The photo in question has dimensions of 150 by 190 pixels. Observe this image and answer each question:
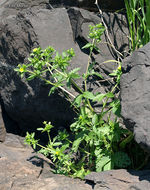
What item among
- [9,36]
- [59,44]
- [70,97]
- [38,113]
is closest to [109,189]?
[70,97]

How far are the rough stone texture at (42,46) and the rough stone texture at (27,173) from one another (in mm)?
468

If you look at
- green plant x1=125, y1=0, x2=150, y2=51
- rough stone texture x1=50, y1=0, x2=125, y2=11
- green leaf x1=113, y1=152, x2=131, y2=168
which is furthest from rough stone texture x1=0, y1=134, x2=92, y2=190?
rough stone texture x1=50, y1=0, x2=125, y2=11

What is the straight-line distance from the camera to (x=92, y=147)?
2.84 metres

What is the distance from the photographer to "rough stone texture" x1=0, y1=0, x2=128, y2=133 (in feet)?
11.2

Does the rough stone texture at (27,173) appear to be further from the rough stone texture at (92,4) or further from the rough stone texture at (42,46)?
the rough stone texture at (92,4)

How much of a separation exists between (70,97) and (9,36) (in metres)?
1.05

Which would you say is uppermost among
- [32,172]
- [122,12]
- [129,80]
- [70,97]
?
[122,12]

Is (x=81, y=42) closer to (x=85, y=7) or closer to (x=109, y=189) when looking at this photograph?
(x=85, y=7)

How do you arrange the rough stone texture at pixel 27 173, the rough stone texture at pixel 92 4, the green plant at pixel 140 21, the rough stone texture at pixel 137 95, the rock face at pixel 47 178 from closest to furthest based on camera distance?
the rough stone texture at pixel 137 95, the rock face at pixel 47 178, the rough stone texture at pixel 27 173, the green plant at pixel 140 21, the rough stone texture at pixel 92 4

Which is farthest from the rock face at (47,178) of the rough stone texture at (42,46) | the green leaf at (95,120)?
the rough stone texture at (42,46)

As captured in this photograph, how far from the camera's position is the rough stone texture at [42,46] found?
343cm

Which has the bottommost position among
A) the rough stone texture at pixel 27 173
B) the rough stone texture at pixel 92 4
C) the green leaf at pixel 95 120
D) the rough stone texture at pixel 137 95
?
the rough stone texture at pixel 27 173

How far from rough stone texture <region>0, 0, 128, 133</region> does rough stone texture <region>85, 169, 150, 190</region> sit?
3.44 feet

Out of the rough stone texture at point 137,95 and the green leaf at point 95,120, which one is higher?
the rough stone texture at point 137,95
